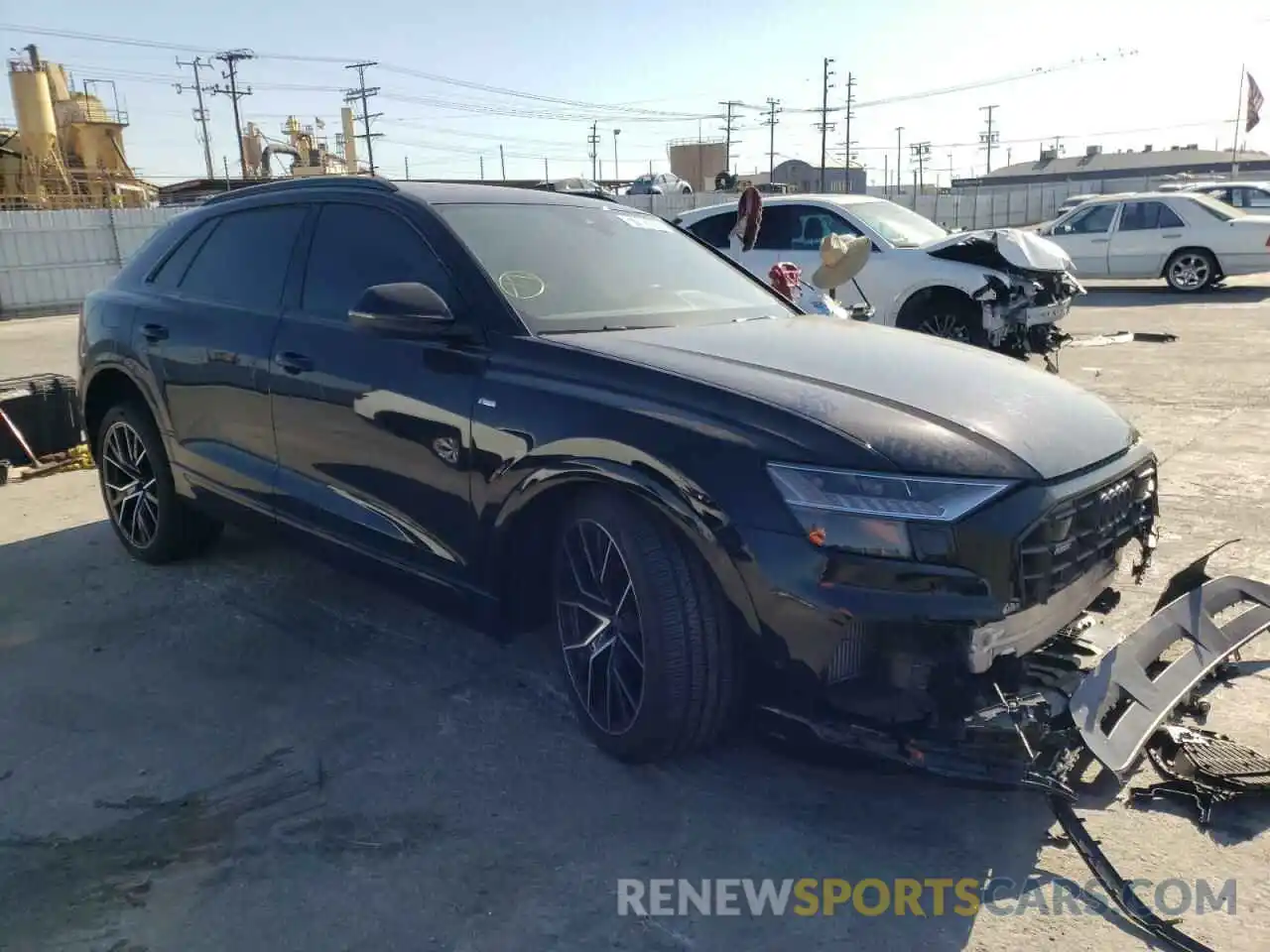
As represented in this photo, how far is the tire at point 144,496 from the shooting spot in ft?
15.7

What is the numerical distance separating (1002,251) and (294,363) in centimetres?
763

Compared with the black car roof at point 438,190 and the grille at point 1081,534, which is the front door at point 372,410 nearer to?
the black car roof at point 438,190

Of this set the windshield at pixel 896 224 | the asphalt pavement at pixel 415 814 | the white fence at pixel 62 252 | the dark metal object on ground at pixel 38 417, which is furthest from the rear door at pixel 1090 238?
the dark metal object on ground at pixel 38 417

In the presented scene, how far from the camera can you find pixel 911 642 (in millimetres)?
2443

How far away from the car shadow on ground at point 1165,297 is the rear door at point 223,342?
14.5 meters

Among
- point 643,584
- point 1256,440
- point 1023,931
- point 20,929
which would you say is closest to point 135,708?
point 20,929

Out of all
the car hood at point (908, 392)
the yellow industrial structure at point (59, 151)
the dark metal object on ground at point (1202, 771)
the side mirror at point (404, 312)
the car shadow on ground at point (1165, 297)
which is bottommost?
the car shadow on ground at point (1165, 297)

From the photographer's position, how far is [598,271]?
12.3ft

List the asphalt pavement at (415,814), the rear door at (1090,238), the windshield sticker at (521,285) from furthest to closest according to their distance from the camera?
1. the rear door at (1090,238)
2. the windshield sticker at (521,285)
3. the asphalt pavement at (415,814)

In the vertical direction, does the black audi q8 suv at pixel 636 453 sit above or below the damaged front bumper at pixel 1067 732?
above

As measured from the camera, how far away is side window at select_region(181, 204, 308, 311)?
413 cm

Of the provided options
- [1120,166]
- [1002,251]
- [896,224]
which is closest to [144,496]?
[1002,251]

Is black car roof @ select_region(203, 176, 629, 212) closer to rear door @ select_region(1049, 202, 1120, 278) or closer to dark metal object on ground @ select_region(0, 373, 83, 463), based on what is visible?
dark metal object on ground @ select_region(0, 373, 83, 463)

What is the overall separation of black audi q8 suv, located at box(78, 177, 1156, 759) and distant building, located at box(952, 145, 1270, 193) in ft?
267
